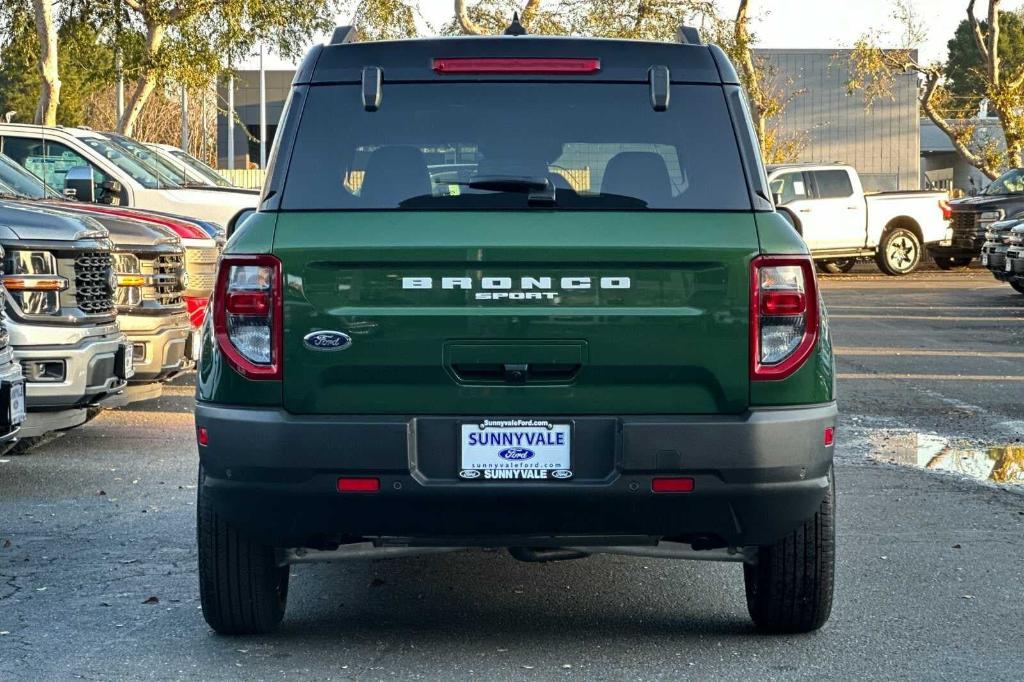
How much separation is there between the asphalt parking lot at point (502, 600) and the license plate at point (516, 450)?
68 cm

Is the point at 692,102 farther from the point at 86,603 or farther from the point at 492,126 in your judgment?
the point at 86,603

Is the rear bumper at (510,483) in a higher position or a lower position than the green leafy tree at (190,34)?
lower

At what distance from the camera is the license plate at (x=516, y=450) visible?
4.90 m

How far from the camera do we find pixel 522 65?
523 centimetres

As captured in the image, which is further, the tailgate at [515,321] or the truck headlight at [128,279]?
the truck headlight at [128,279]

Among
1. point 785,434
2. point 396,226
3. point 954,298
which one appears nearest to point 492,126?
point 396,226

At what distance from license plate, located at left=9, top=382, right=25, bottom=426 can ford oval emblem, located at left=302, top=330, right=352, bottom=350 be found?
105 inches

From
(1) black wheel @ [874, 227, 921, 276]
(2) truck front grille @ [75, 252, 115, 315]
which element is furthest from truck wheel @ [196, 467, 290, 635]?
(1) black wheel @ [874, 227, 921, 276]

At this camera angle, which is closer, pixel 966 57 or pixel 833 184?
pixel 833 184

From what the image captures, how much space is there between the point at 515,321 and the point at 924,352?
39.5 feet

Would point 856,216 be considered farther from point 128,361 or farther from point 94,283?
point 94,283

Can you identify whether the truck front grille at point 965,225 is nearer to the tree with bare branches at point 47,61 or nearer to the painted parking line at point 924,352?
the painted parking line at point 924,352

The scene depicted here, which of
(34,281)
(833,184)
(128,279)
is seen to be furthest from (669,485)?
(833,184)

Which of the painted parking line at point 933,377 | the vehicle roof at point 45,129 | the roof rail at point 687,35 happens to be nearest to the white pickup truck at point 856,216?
the painted parking line at point 933,377
